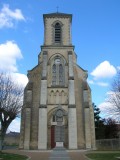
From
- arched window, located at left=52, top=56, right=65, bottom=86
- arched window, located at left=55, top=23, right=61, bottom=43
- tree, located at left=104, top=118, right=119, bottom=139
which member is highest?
arched window, located at left=55, top=23, right=61, bottom=43

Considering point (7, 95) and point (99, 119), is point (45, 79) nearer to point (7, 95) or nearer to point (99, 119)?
point (7, 95)

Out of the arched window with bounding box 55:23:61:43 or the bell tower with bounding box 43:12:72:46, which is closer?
the bell tower with bounding box 43:12:72:46

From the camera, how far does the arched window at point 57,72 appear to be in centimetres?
3606

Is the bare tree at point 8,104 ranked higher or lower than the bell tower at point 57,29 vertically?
lower

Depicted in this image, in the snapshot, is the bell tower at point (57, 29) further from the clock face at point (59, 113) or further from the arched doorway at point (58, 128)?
the arched doorway at point (58, 128)

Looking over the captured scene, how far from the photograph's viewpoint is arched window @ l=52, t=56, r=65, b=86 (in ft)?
118

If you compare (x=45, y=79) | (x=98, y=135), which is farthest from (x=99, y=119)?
(x=45, y=79)

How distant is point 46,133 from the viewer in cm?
3130

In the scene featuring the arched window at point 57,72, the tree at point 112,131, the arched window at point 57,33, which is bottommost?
the tree at point 112,131

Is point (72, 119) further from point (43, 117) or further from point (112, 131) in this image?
point (112, 131)

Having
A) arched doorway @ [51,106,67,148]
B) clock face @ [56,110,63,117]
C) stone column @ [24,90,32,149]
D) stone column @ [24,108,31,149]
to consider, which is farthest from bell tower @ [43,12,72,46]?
stone column @ [24,108,31,149]

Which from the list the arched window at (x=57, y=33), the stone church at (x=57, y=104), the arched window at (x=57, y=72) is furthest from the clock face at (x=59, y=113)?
the arched window at (x=57, y=33)

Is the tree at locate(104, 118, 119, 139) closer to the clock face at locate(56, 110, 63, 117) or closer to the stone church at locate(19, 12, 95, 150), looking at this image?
the stone church at locate(19, 12, 95, 150)

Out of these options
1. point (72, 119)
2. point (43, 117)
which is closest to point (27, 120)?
point (43, 117)
